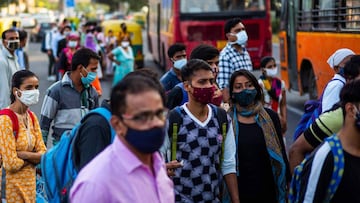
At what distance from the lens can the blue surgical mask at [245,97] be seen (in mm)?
5867

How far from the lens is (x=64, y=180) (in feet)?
14.5

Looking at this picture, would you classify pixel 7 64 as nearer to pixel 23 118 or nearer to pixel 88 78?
pixel 23 118

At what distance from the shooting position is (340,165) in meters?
3.92

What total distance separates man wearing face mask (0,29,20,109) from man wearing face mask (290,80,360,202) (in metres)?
5.47

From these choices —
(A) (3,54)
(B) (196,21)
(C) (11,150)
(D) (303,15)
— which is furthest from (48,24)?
(C) (11,150)

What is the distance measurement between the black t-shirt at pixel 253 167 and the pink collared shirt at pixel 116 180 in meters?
2.41

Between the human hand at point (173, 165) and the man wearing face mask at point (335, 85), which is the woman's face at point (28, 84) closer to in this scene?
the human hand at point (173, 165)

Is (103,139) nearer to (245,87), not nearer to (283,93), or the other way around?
(245,87)

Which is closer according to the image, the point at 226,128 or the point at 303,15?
the point at 226,128

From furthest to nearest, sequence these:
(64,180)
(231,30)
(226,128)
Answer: (231,30) → (226,128) → (64,180)

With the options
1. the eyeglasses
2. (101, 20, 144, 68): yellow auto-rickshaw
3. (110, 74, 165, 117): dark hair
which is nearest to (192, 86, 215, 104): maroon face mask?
(110, 74, 165, 117): dark hair

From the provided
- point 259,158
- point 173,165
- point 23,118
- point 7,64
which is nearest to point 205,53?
point 259,158

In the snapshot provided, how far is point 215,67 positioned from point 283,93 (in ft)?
8.82

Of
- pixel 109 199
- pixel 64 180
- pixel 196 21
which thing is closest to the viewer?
pixel 109 199
